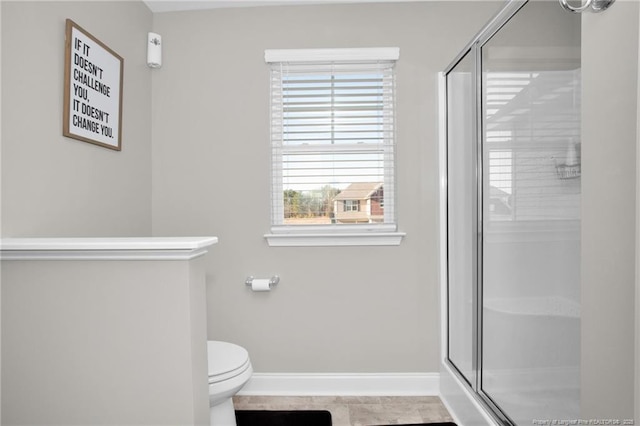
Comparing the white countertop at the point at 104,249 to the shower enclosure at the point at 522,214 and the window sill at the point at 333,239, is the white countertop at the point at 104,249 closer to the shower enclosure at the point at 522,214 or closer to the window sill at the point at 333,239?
the window sill at the point at 333,239

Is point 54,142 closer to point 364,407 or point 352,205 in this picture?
point 352,205

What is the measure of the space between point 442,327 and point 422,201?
0.75 metres

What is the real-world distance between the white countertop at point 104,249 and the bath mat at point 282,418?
4.35ft

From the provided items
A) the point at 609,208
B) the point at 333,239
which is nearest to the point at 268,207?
the point at 333,239

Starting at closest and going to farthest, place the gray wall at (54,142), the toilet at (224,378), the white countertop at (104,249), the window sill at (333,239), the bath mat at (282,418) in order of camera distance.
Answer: the white countertop at (104,249), the gray wall at (54,142), the toilet at (224,378), the bath mat at (282,418), the window sill at (333,239)

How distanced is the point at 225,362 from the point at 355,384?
982 mm

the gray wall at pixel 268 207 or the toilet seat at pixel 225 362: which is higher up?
the gray wall at pixel 268 207

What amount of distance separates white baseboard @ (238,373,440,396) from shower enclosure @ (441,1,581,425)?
13.2 inches

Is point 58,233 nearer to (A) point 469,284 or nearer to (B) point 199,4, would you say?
(B) point 199,4

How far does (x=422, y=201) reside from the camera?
233cm

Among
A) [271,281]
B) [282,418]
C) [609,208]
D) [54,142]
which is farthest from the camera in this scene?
[271,281]

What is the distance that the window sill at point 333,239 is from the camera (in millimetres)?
2305

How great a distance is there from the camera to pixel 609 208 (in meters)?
1.07

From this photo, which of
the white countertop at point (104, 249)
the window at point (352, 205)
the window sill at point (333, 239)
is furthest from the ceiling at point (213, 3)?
the white countertop at point (104, 249)
